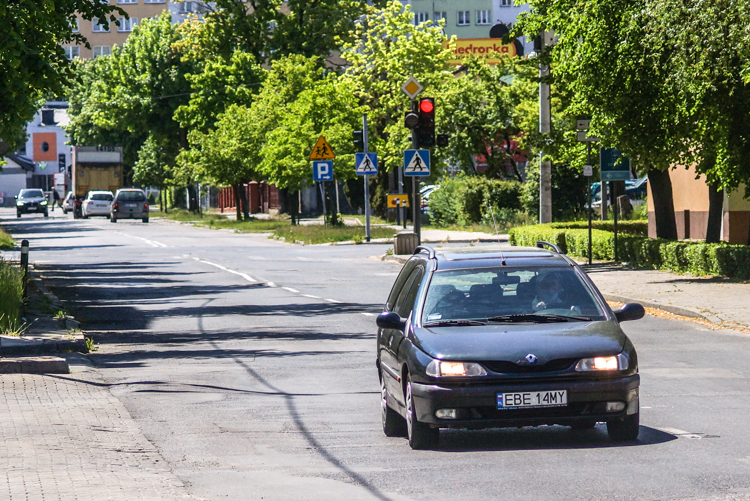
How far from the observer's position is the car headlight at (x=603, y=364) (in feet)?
26.4

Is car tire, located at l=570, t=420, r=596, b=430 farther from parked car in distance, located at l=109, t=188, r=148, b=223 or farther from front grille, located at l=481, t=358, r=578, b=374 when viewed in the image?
parked car in distance, located at l=109, t=188, r=148, b=223

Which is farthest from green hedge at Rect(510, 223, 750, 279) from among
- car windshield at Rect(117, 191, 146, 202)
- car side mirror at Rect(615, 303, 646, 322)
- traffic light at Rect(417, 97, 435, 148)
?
car windshield at Rect(117, 191, 146, 202)

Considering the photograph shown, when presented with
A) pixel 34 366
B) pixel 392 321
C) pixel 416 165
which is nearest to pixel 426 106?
pixel 416 165

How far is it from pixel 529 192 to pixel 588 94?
23626 mm

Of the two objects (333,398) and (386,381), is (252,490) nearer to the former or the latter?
(386,381)

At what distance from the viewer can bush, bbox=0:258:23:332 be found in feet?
49.5

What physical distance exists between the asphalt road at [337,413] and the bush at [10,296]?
1028 millimetres

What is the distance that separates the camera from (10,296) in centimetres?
1745

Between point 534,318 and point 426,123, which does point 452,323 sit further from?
point 426,123

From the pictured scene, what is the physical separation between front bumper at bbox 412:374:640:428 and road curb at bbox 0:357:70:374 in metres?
5.47

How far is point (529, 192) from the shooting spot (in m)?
46.6

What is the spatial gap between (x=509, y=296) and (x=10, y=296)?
34.4 feet

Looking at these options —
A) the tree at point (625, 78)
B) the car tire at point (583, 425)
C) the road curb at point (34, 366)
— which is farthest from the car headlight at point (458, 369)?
the tree at point (625, 78)

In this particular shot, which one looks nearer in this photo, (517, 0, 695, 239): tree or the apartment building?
(517, 0, 695, 239): tree
